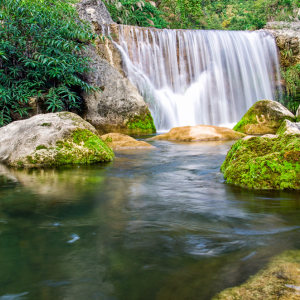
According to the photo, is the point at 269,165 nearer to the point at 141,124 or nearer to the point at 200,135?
the point at 200,135

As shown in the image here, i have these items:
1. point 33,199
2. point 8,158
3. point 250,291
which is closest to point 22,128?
point 8,158

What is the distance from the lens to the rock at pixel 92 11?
15281mm

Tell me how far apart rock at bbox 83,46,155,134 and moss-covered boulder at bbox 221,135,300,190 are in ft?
26.8

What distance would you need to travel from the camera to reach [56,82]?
455 inches

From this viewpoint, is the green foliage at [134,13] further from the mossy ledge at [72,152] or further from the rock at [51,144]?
the mossy ledge at [72,152]

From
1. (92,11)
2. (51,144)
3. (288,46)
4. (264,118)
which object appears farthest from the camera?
(288,46)

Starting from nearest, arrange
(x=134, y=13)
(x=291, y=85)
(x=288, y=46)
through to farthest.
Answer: (x=291, y=85) → (x=288, y=46) → (x=134, y=13)

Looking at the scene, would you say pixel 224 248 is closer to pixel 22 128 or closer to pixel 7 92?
pixel 22 128

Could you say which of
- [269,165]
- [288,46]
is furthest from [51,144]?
[288,46]

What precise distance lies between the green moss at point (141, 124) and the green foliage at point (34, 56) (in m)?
2.05

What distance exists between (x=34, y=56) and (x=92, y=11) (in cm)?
650

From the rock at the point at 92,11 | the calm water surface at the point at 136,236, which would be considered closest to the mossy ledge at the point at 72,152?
the calm water surface at the point at 136,236

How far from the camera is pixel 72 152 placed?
18.7ft

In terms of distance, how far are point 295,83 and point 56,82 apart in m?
13.8
